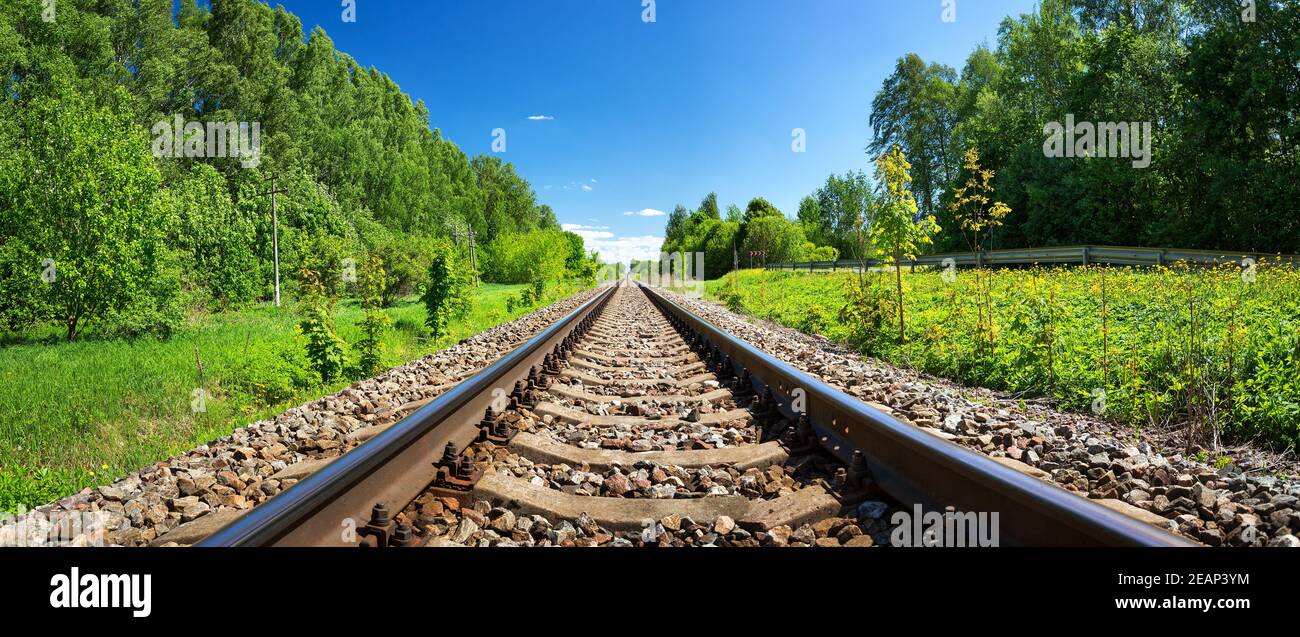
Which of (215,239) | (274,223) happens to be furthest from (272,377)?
(274,223)

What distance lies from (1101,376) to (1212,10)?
29690 millimetres

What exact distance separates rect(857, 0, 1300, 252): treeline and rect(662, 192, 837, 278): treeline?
52.0 ft

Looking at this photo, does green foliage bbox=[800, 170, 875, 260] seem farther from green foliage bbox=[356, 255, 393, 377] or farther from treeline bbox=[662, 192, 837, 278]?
green foliage bbox=[356, 255, 393, 377]

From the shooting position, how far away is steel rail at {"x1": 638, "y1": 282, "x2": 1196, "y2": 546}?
147 centimetres

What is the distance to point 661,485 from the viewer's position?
2441 millimetres

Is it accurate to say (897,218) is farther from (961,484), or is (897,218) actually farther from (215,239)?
(215,239)

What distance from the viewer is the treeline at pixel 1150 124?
63.0ft

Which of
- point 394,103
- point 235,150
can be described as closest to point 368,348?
point 235,150

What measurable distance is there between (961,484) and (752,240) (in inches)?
2445

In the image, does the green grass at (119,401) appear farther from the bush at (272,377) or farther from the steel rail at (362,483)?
the steel rail at (362,483)

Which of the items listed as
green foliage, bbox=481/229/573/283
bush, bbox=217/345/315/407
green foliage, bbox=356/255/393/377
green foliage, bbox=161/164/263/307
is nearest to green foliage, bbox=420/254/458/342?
green foliage, bbox=356/255/393/377

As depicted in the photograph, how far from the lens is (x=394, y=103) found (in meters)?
57.7

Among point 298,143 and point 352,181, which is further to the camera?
point 352,181
